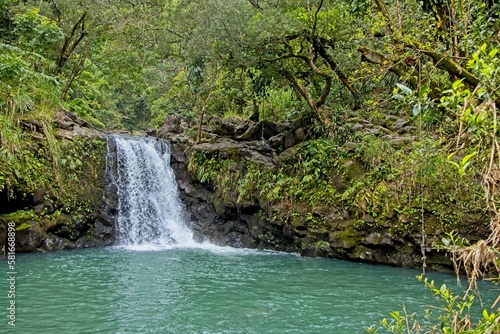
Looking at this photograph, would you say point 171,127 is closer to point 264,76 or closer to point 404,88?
point 264,76

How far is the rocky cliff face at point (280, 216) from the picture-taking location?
33.7 ft

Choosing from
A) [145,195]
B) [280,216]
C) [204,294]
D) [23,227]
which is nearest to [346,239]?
[280,216]

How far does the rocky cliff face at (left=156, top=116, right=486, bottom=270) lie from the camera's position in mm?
10266

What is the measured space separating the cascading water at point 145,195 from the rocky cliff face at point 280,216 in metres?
0.45

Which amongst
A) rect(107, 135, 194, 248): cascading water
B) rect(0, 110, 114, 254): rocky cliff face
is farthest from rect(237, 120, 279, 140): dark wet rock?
rect(0, 110, 114, 254): rocky cliff face

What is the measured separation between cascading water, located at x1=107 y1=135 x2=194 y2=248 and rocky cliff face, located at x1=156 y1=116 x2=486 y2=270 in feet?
1.47

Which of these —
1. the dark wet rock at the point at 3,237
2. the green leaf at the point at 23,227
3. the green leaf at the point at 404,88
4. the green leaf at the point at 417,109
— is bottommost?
the dark wet rock at the point at 3,237

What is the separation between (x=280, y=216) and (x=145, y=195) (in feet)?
16.6

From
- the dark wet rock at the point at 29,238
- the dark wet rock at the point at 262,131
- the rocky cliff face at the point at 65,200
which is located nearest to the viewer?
the dark wet rock at the point at 29,238

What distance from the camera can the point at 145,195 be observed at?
47.6 feet

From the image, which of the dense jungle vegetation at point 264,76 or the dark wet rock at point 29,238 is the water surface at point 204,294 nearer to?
the dark wet rock at point 29,238

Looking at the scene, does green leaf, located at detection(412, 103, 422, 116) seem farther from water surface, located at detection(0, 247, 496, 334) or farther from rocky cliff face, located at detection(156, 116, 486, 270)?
rocky cliff face, located at detection(156, 116, 486, 270)

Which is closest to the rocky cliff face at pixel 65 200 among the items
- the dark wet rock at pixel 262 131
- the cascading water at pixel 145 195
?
the cascading water at pixel 145 195

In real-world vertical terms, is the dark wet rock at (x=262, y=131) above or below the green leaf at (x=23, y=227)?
above
